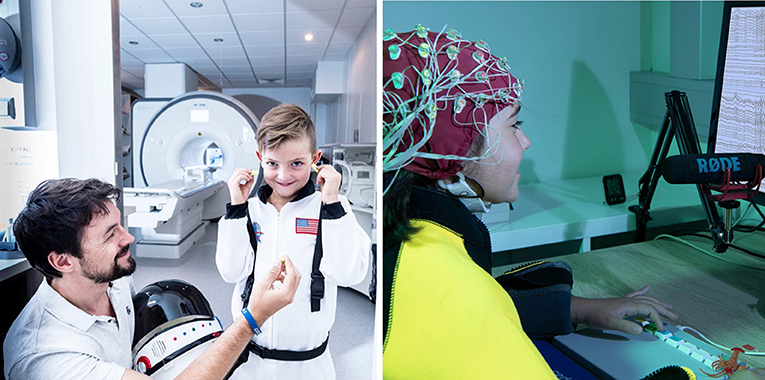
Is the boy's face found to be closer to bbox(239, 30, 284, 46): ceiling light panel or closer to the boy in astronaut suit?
the boy in astronaut suit

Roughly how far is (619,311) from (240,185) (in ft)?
2.15

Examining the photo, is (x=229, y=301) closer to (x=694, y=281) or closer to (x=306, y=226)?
(x=306, y=226)

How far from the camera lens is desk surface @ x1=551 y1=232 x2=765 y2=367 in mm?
630

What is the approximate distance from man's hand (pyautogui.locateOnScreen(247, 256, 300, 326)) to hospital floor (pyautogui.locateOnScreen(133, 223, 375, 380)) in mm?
45

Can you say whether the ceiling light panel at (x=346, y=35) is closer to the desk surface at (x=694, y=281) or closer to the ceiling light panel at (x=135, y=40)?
the ceiling light panel at (x=135, y=40)

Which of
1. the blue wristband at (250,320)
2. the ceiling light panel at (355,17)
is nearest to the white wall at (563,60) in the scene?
the ceiling light panel at (355,17)

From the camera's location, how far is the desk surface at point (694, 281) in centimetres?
63

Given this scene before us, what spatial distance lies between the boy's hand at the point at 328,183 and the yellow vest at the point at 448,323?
7.1 inches

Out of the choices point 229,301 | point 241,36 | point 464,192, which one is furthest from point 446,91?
point 229,301

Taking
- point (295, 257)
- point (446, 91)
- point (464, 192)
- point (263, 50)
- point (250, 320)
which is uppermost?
point (263, 50)

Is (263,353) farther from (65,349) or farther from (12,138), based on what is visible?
(12,138)

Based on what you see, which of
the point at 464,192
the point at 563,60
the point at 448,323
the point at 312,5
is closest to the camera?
the point at 448,323

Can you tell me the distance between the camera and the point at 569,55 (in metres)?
0.94

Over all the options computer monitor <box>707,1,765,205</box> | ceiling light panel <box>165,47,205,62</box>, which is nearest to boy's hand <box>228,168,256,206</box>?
ceiling light panel <box>165,47,205,62</box>
